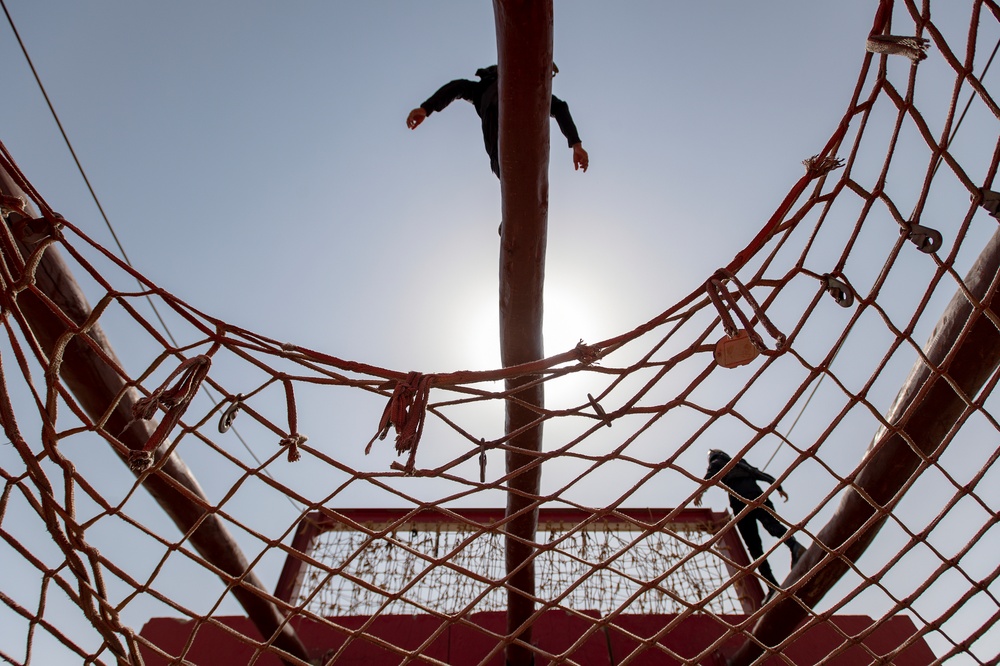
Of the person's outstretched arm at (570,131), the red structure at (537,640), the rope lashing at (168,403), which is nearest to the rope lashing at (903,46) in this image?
the person's outstretched arm at (570,131)

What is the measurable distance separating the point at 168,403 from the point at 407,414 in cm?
72

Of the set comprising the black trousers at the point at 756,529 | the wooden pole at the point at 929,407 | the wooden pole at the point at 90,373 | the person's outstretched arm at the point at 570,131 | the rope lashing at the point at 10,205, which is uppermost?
the person's outstretched arm at the point at 570,131

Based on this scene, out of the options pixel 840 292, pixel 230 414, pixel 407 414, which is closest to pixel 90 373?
pixel 230 414

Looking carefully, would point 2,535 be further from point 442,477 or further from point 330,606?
point 330,606

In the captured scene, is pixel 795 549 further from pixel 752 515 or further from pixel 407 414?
pixel 407 414

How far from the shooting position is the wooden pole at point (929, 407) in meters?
2.13

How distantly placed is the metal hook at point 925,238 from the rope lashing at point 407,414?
5.06ft

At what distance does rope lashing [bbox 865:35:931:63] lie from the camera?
171cm

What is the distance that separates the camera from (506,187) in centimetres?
224

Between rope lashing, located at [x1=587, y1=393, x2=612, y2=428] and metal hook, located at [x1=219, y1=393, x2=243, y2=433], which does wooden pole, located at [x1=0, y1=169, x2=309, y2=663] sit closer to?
metal hook, located at [x1=219, y1=393, x2=243, y2=433]

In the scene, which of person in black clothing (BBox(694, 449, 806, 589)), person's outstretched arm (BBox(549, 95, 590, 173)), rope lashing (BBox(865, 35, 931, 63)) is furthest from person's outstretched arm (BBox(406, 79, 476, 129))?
person in black clothing (BBox(694, 449, 806, 589))

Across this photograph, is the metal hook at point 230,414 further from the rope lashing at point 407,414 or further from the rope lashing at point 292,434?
the rope lashing at point 407,414

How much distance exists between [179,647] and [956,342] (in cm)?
427

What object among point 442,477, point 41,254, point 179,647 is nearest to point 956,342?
point 442,477
